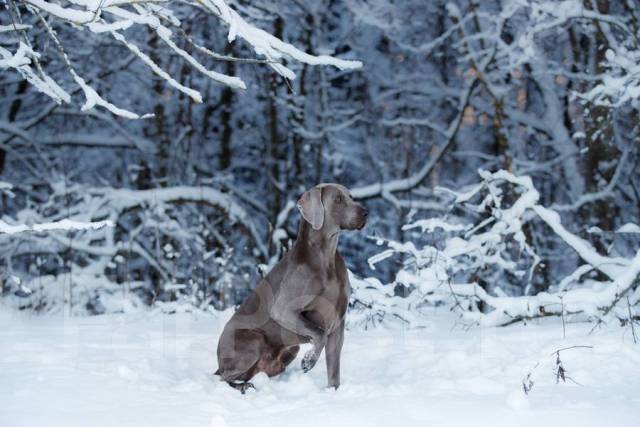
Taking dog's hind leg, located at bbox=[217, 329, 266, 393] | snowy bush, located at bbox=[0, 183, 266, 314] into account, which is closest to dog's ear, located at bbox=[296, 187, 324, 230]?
dog's hind leg, located at bbox=[217, 329, 266, 393]

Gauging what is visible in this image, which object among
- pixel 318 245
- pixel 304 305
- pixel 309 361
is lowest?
pixel 309 361

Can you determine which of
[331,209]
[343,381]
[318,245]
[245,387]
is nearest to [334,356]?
[343,381]

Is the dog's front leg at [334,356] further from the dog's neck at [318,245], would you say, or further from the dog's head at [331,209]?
the dog's head at [331,209]

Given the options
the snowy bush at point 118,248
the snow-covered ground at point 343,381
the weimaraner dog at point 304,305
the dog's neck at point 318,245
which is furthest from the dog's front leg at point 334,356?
the snowy bush at point 118,248

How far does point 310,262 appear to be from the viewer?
14.4 feet

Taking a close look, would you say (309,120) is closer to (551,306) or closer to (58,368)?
(551,306)

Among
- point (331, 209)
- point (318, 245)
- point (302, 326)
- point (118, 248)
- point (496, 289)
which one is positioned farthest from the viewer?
point (118, 248)

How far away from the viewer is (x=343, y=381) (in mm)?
4523

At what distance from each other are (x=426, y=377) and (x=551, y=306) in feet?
6.46

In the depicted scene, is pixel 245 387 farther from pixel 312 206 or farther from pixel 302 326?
pixel 312 206

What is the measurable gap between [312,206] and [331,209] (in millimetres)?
118

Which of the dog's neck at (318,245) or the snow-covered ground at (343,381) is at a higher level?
the dog's neck at (318,245)

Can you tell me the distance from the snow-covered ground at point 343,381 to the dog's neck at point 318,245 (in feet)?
2.37

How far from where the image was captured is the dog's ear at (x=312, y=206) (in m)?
4.43
